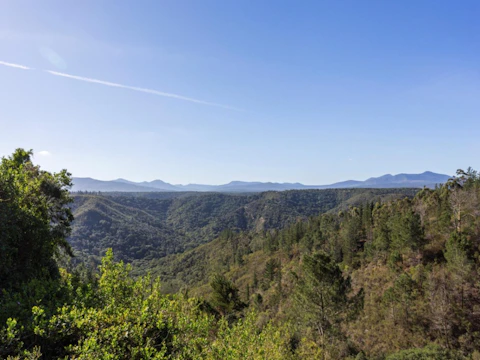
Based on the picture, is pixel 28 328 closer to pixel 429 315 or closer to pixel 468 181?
pixel 429 315

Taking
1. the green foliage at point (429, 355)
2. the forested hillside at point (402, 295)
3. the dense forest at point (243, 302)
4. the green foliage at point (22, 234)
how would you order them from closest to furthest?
the dense forest at point (243, 302)
the green foliage at point (22, 234)
the green foliage at point (429, 355)
the forested hillside at point (402, 295)

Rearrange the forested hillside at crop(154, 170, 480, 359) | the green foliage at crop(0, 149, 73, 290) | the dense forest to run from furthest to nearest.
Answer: the forested hillside at crop(154, 170, 480, 359)
the green foliage at crop(0, 149, 73, 290)
the dense forest

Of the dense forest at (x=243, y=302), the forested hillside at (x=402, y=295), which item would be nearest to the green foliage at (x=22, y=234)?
the dense forest at (x=243, y=302)

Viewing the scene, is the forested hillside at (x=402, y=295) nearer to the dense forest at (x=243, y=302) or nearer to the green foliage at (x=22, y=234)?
the dense forest at (x=243, y=302)

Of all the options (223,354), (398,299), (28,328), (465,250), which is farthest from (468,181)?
(28,328)

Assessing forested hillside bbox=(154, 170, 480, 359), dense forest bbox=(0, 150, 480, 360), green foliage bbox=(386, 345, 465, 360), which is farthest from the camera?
forested hillside bbox=(154, 170, 480, 359)

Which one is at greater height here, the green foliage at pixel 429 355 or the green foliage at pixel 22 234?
the green foliage at pixel 22 234

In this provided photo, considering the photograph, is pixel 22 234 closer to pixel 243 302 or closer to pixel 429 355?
pixel 429 355

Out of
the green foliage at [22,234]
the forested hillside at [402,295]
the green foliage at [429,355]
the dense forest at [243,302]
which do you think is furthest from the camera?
the forested hillside at [402,295]

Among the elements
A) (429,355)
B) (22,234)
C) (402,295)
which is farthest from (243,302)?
(22,234)

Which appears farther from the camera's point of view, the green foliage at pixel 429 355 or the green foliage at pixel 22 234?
the green foliage at pixel 429 355

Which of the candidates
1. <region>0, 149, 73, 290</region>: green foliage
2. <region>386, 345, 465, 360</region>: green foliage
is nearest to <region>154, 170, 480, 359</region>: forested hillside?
<region>386, 345, 465, 360</region>: green foliage

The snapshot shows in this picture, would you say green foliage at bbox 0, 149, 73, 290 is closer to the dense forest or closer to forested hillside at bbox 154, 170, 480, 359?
the dense forest

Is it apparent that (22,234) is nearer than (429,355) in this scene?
Yes
